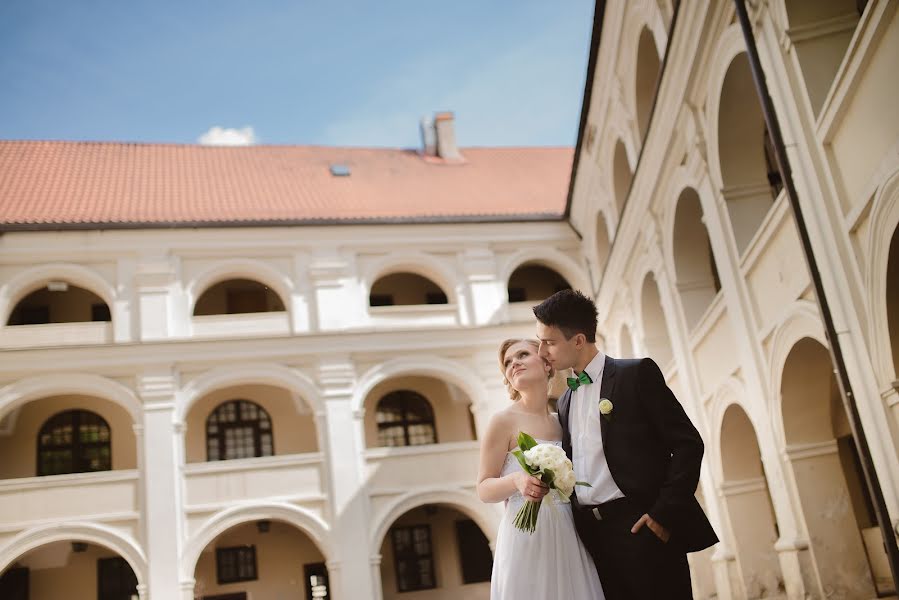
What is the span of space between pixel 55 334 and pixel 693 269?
532 inches

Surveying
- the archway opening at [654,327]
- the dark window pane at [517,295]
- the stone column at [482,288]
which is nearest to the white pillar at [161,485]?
the stone column at [482,288]

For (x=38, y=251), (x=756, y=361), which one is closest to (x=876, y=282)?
(x=756, y=361)

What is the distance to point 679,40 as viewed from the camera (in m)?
11.5

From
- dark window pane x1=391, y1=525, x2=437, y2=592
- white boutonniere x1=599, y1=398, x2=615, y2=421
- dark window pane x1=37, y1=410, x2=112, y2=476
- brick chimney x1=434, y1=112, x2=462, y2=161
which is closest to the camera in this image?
white boutonniere x1=599, y1=398, x2=615, y2=421

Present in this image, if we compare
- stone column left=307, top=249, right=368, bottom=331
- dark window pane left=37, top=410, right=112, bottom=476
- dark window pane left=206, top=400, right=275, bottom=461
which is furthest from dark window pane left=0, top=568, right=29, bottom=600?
stone column left=307, top=249, right=368, bottom=331

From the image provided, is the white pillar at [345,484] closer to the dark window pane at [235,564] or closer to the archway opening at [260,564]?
the archway opening at [260,564]

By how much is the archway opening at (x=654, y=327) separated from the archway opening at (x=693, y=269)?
8.19 feet

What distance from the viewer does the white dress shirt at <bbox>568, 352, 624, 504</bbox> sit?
4078 mm

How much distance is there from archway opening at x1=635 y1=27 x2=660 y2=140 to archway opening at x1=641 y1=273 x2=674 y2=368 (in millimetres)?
3168

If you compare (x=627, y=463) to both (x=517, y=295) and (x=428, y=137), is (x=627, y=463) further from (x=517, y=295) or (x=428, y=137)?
(x=428, y=137)

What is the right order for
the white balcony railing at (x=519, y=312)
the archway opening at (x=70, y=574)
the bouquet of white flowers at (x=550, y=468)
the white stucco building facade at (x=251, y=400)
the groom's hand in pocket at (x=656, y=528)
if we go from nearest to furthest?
the groom's hand in pocket at (x=656, y=528), the bouquet of white flowers at (x=550, y=468), the white stucco building facade at (x=251, y=400), the archway opening at (x=70, y=574), the white balcony railing at (x=519, y=312)

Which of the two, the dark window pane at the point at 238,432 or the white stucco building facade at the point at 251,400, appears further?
the dark window pane at the point at 238,432

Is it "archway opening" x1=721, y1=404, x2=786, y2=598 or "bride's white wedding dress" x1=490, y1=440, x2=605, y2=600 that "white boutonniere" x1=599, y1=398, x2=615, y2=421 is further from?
"archway opening" x1=721, y1=404, x2=786, y2=598

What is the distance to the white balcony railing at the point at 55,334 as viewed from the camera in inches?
760
